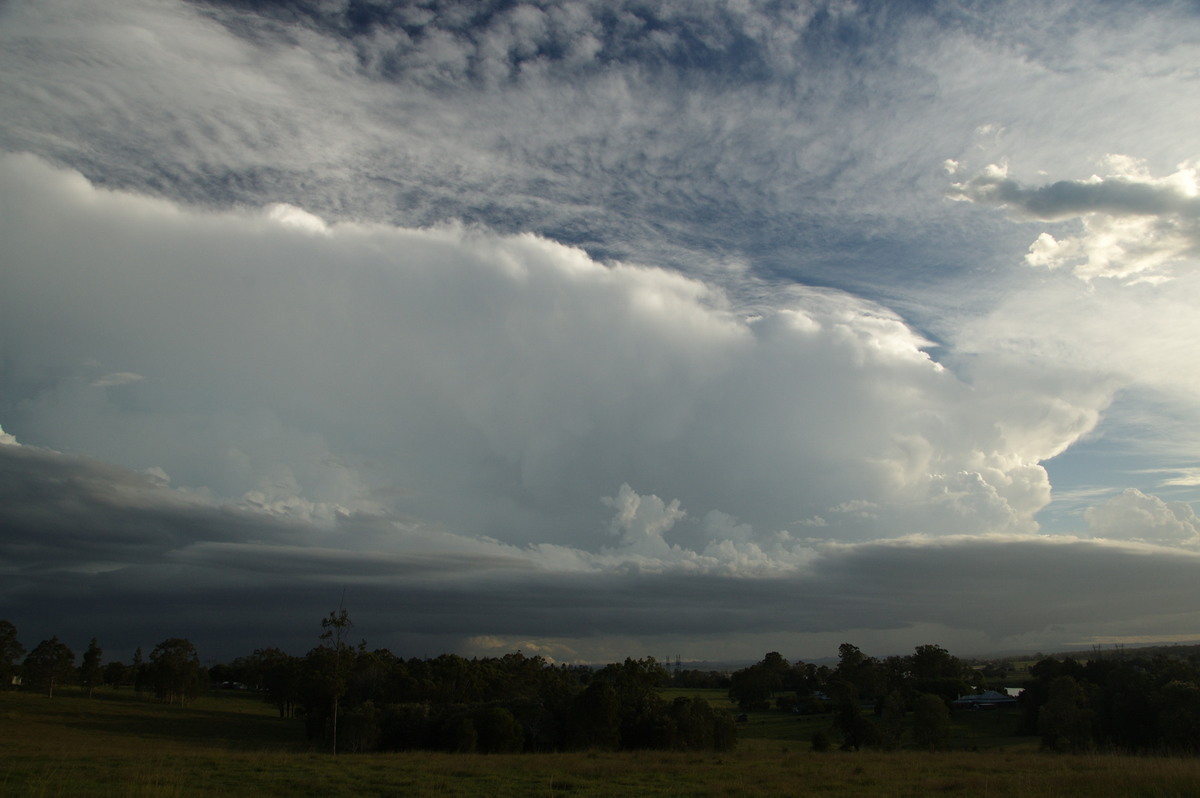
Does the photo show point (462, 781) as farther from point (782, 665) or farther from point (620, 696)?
point (782, 665)

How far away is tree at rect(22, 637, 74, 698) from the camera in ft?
335

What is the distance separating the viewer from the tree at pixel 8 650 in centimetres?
9856

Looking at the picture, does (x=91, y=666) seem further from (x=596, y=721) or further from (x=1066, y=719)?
(x=1066, y=719)

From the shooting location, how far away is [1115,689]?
56.1 m

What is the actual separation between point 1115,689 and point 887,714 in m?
18.0

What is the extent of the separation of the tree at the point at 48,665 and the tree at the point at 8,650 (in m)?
1.80

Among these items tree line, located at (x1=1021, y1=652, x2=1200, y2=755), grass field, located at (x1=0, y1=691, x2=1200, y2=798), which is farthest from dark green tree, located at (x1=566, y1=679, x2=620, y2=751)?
tree line, located at (x1=1021, y1=652, x2=1200, y2=755)

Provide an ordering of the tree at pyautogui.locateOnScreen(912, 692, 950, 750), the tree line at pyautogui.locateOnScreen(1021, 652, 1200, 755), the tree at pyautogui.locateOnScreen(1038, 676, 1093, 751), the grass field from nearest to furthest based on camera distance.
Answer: the grass field → the tree line at pyautogui.locateOnScreen(1021, 652, 1200, 755) → the tree at pyautogui.locateOnScreen(1038, 676, 1093, 751) → the tree at pyautogui.locateOnScreen(912, 692, 950, 750)

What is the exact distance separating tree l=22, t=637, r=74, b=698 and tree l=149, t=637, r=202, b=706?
477 inches

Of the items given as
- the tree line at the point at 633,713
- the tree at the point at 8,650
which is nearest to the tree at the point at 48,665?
the tree at the point at 8,650

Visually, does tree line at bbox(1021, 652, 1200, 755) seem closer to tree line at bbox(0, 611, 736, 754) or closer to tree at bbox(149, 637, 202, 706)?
tree line at bbox(0, 611, 736, 754)

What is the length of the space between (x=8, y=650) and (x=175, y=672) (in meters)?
22.2

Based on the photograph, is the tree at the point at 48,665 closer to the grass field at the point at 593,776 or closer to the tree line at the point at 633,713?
the tree line at the point at 633,713

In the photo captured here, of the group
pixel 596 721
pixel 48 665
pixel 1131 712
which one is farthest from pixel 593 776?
pixel 48 665
